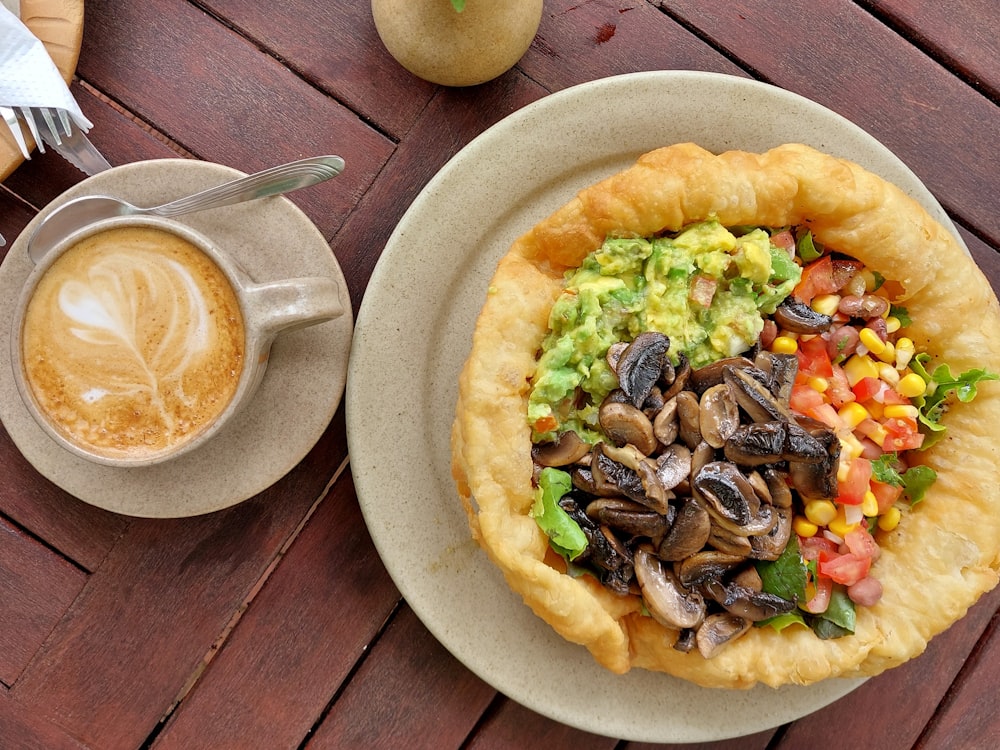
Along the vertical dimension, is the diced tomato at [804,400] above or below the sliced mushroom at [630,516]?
above

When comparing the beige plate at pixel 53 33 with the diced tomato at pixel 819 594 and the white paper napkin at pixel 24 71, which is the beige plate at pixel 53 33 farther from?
the diced tomato at pixel 819 594

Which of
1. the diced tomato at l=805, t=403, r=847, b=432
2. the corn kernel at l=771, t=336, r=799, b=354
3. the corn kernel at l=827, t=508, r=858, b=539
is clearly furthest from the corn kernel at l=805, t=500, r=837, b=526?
the corn kernel at l=771, t=336, r=799, b=354

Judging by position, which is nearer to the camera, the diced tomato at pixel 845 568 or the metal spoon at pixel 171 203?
the diced tomato at pixel 845 568

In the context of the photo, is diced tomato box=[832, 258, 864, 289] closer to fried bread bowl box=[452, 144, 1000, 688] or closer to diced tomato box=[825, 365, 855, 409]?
fried bread bowl box=[452, 144, 1000, 688]

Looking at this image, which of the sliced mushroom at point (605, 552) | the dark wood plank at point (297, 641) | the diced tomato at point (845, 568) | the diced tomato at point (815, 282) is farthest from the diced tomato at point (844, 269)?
the dark wood plank at point (297, 641)

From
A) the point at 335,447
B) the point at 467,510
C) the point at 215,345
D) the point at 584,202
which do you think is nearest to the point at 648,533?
the point at 467,510

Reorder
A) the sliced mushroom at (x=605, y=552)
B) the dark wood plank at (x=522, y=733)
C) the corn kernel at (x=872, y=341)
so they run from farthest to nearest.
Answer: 1. the dark wood plank at (x=522, y=733)
2. the corn kernel at (x=872, y=341)
3. the sliced mushroom at (x=605, y=552)

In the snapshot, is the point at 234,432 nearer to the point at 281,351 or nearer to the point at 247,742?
the point at 281,351

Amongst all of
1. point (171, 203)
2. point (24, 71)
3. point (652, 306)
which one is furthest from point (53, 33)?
point (652, 306)
